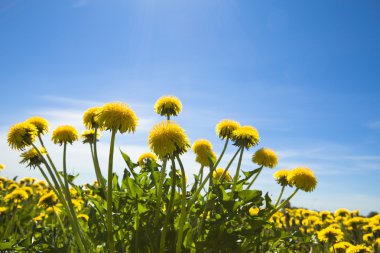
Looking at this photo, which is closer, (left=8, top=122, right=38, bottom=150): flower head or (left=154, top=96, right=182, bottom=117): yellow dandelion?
(left=8, top=122, right=38, bottom=150): flower head

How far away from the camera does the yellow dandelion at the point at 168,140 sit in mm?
2699

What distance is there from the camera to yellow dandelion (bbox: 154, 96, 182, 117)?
381 centimetres

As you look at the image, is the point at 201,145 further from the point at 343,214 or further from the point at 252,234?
the point at 343,214

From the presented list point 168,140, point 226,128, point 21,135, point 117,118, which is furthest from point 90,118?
point 226,128

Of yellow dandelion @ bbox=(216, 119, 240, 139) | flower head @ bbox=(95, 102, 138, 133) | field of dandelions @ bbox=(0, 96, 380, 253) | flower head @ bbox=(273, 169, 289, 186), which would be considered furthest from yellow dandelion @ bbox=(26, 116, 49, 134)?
flower head @ bbox=(273, 169, 289, 186)

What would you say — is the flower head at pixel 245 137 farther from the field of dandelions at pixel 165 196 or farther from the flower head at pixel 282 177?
the flower head at pixel 282 177

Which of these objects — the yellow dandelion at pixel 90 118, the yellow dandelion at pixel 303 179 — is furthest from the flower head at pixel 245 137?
the yellow dandelion at pixel 90 118

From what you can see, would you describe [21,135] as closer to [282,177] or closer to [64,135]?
[64,135]

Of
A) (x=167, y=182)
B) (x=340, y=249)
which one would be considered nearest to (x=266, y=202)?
(x=167, y=182)

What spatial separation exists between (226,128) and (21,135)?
7.78 ft

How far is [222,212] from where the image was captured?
324 cm

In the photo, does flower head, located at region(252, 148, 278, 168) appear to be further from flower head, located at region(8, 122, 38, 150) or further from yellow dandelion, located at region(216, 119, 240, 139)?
flower head, located at region(8, 122, 38, 150)

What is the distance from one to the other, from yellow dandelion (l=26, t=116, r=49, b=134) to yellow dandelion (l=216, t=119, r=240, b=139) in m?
2.13

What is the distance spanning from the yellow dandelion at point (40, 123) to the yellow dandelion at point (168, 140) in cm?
173
